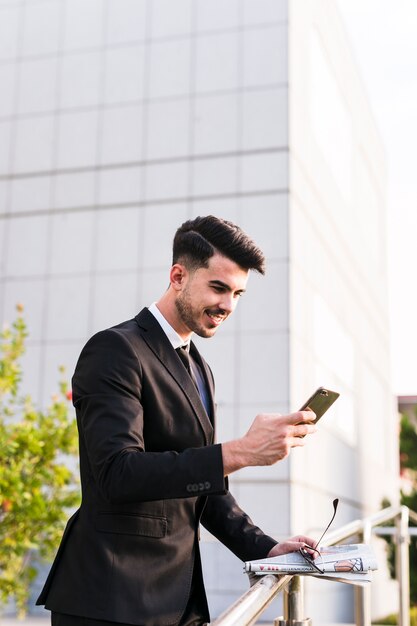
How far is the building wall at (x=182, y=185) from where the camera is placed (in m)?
8.65

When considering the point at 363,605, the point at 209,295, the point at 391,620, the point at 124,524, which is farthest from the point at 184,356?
the point at 391,620

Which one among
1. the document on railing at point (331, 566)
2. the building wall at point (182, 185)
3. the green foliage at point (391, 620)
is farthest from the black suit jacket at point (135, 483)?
the green foliage at point (391, 620)

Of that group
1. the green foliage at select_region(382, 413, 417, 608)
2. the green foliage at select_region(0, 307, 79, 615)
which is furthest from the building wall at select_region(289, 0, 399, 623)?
the green foliage at select_region(0, 307, 79, 615)

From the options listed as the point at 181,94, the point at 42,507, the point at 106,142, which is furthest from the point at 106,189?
the point at 42,507

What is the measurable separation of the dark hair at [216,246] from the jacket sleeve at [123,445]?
13.8 inches

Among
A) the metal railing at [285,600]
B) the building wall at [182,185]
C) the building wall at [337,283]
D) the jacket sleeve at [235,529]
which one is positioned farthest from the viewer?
the building wall at [337,283]

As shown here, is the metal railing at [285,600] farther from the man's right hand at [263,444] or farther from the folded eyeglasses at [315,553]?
the man's right hand at [263,444]

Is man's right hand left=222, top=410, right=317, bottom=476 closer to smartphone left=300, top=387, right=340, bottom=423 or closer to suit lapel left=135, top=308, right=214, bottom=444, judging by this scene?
smartphone left=300, top=387, right=340, bottom=423

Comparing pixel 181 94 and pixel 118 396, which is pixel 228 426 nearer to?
pixel 181 94

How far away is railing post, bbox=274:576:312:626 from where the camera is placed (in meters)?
2.30

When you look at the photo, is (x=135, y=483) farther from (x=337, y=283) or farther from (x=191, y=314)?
(x=337, y=283)

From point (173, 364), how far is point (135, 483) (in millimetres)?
439

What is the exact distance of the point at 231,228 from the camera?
2.38 m

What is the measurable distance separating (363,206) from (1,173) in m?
6.17
